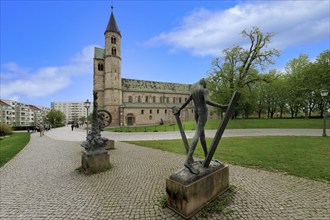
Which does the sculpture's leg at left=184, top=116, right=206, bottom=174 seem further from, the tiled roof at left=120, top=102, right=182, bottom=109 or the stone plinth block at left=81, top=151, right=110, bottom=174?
the tiled roof at left=120, top=102, right=182, bottom=109

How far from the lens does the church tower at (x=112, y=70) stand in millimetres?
41769

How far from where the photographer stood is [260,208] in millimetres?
3967

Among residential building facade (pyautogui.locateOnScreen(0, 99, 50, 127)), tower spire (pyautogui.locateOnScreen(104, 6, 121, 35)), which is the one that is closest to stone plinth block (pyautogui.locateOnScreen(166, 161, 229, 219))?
tower spire (pyautogui.locateOnScreen(104, 6, 121, 35))

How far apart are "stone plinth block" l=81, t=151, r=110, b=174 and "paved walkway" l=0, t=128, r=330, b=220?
0.40 metres

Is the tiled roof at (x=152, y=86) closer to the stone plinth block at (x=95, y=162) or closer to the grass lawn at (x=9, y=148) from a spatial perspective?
the grass lawn at (x=9, y=148)

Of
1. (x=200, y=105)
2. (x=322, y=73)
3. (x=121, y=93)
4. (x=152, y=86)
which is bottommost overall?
(x=200, y=105)

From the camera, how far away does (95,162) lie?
23.2 feet

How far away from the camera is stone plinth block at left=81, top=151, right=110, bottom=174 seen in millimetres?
6938

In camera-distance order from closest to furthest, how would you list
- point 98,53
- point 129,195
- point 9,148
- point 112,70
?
point 129,195 → point 9,148 → point 112,70 → point 98,53

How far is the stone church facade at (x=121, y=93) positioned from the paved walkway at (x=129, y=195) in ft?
119

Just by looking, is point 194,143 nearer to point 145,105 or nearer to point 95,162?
point 95,162

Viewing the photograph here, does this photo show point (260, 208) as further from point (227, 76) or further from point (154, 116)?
point (154, 116)

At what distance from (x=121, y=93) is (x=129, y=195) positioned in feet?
141

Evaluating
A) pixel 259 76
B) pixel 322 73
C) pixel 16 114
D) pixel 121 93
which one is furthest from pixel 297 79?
pixel 16 114
